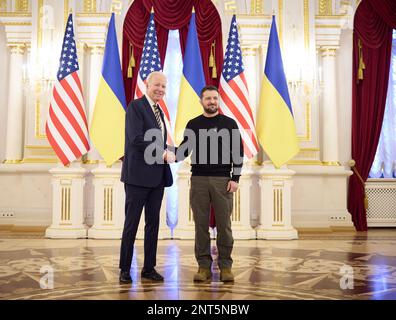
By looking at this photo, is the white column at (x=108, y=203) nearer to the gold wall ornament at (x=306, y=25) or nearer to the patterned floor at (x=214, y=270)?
the patterned floor at (x=214, y=270)

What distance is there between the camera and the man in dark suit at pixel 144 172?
3.42 meters

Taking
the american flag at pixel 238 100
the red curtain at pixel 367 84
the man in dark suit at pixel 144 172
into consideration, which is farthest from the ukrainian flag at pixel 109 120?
the red curtain at pixel 367 84

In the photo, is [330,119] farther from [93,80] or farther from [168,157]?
[168,157]

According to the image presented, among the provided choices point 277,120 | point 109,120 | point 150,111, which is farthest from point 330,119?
point 150,111

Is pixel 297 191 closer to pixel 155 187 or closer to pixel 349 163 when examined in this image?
pixel 349 163

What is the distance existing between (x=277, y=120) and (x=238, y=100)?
0.69 meters

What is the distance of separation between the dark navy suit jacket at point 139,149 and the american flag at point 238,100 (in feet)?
9.74

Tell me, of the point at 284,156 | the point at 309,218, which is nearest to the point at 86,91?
the point at 284,156

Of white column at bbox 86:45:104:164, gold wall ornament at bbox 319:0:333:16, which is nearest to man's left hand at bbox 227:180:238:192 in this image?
white column at bbox 86:45:104:164

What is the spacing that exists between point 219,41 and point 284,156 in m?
2.34

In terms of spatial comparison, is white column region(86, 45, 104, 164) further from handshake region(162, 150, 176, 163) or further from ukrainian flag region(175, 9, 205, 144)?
handshake region(162, 150, 176, 163)

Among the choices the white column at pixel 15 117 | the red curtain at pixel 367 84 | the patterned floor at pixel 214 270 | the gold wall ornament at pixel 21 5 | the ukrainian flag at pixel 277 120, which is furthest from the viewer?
the red curtain at pixel 367 84

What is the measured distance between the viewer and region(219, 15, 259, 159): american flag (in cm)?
636

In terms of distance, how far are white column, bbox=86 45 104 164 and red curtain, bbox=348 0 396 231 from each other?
438 centimetres
